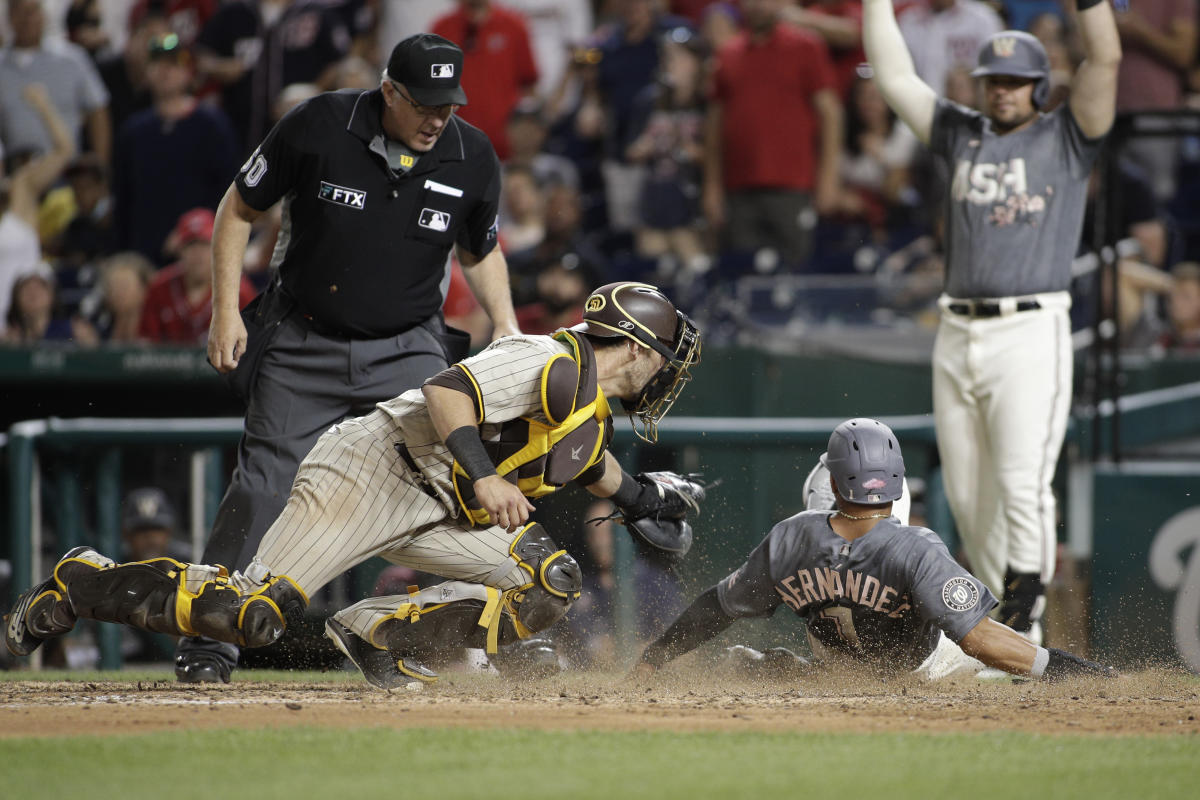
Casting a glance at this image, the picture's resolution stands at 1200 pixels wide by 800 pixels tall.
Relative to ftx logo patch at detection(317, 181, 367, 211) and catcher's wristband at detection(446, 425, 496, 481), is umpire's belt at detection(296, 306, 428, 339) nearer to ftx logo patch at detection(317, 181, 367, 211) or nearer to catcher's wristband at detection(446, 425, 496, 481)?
ftx logo patch at detection(317, 181, 367, 211)

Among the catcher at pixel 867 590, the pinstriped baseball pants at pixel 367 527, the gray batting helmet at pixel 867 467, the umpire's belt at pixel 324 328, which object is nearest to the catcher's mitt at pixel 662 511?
the catcher at pixel 867 590

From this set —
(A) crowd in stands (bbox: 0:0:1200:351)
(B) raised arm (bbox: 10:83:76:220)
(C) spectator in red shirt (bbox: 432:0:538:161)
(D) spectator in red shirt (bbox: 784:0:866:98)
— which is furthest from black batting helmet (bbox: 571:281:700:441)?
(B) raised arm (bbox: 10:83:76:220)

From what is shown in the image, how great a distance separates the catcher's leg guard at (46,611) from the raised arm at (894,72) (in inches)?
143

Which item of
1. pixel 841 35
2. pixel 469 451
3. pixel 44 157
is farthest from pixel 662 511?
pixel 44 157

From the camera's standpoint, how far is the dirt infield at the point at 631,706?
4227 mm

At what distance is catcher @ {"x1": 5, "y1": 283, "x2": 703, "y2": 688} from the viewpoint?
4516 mm

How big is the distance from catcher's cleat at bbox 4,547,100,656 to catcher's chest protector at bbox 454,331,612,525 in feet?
3.96

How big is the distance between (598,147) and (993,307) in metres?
5.54

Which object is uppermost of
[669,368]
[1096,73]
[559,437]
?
[1096,73]

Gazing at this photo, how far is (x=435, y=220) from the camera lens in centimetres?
532

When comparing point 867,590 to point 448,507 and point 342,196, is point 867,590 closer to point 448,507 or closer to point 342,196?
point 448,507

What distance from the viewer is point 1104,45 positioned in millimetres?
5945

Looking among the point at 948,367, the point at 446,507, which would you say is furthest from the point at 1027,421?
the point at 446,507

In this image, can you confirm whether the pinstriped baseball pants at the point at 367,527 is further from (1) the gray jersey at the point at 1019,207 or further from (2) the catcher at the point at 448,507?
(1) the gray jersey at the point at 1019,207
